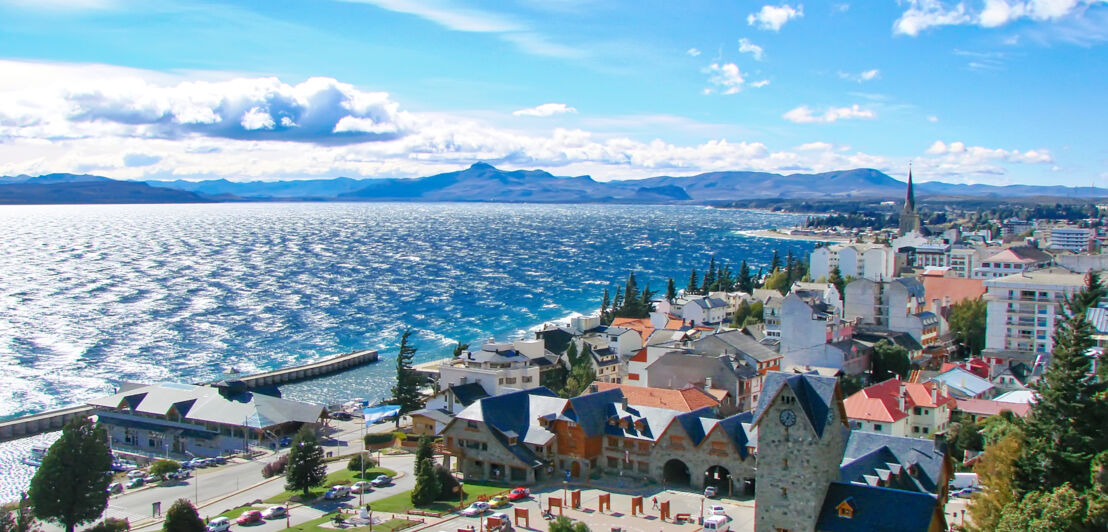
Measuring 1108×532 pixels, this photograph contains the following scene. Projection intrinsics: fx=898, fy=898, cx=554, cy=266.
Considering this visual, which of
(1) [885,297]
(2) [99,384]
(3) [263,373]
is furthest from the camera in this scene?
(1) [885,297]

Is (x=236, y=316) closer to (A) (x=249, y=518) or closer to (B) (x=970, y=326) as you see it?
(A) (x=249, y=518)

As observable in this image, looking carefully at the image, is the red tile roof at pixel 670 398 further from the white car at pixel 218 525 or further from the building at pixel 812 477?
the white car at pixel 218 525

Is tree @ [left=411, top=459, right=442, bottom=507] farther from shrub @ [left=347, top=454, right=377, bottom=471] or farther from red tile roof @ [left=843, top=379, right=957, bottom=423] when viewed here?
red tile roof @ [left=843, top=379, right=957, bottom=423]

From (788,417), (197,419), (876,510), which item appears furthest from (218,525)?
(876,510)

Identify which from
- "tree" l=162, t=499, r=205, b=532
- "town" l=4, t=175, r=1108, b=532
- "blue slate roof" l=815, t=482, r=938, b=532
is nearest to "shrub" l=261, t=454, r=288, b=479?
"town" l=4, t=175, r=1108, b=532

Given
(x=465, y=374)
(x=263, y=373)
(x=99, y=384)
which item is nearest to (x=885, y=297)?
(x=465, y=374)

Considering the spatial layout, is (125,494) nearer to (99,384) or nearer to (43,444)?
(43,444)

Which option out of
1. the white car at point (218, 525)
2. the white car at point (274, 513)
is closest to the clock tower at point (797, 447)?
the white car at point (274, 513)
